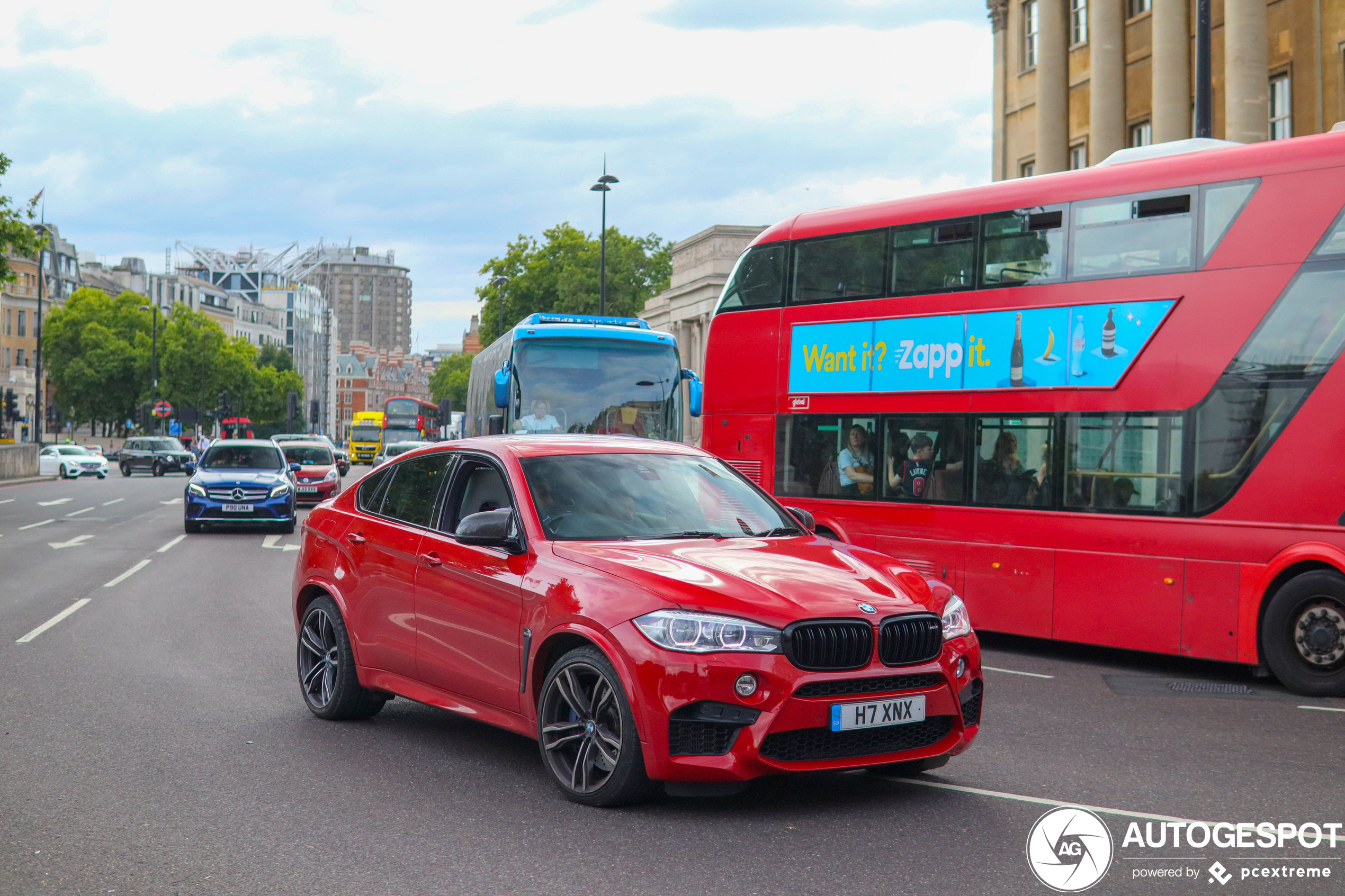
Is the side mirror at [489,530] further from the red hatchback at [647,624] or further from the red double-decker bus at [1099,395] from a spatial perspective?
the red double-decker bus at [1099,395]

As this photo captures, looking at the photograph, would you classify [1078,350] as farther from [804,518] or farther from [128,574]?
[128,574]

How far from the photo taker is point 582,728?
5.89 m

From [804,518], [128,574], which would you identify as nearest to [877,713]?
[804,518]

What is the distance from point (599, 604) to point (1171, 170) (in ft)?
23.3

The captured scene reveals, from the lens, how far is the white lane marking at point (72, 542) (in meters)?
21.6

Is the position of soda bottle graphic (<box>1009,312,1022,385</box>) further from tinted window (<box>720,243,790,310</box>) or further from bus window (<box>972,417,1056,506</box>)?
tinted window (<box>720,243,790,310</box>)

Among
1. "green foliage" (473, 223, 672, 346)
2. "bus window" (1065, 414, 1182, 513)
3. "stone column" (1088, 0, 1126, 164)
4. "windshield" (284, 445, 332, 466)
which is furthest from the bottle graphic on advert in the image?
"green foliage" (473, 223, 672, 346)

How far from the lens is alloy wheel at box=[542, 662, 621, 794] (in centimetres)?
576

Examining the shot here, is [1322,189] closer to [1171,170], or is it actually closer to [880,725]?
[1171,170]

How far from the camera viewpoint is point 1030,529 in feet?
37.8

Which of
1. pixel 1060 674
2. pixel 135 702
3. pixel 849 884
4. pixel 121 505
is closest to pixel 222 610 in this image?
pixel 135 702

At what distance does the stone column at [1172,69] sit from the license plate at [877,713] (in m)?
24.5

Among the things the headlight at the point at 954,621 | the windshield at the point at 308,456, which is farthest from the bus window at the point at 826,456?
the windshield at the point at 308,456

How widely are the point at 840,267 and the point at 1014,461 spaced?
272cm
